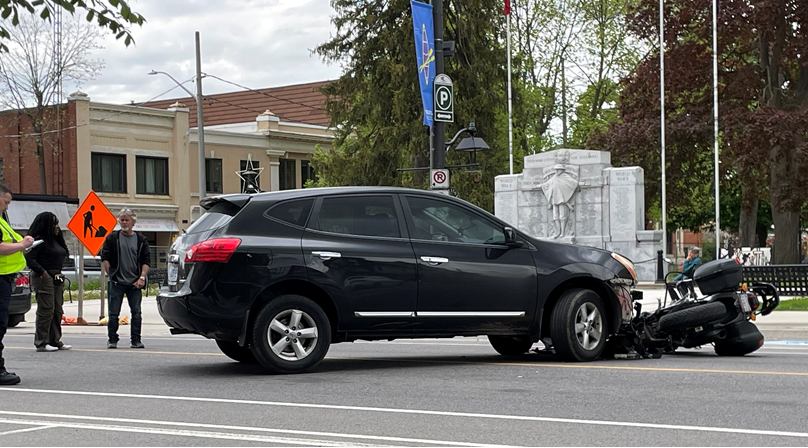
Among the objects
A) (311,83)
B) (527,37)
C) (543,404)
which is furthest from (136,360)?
(311,83)

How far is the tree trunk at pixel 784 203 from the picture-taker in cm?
3819

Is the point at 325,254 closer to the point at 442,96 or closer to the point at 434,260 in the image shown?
the point at 434,260

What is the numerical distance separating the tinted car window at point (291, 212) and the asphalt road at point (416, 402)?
1.42m

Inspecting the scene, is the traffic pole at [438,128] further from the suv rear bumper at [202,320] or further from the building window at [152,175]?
the building window at [152,175]

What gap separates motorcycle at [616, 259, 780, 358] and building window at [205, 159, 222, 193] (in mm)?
46540

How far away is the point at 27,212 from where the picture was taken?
47281 mm

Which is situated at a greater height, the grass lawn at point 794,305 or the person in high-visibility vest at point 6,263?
the person in high-visibility vest at point 6,263

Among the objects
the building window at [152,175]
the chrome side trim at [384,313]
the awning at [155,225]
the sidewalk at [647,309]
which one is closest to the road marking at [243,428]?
the chrome side trim at [384,313]

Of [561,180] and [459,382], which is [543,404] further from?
[561,180]

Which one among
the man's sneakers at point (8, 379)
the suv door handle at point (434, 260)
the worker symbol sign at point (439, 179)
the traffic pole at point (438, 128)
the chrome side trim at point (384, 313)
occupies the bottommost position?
the man's sneakers at point (8, 379)

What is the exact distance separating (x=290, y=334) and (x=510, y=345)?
120 inches

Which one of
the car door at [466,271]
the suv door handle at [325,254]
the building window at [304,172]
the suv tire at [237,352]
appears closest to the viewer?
the suv door handle at [325,254]

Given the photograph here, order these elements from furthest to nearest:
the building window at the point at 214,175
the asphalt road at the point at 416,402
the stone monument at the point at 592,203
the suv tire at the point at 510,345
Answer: the building window at the point at 214,175, the stone monument at the point at 592,203, the suv tire at the point at 510,345, the asphalt road at the point at 416,402

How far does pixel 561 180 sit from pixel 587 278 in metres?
25.7
